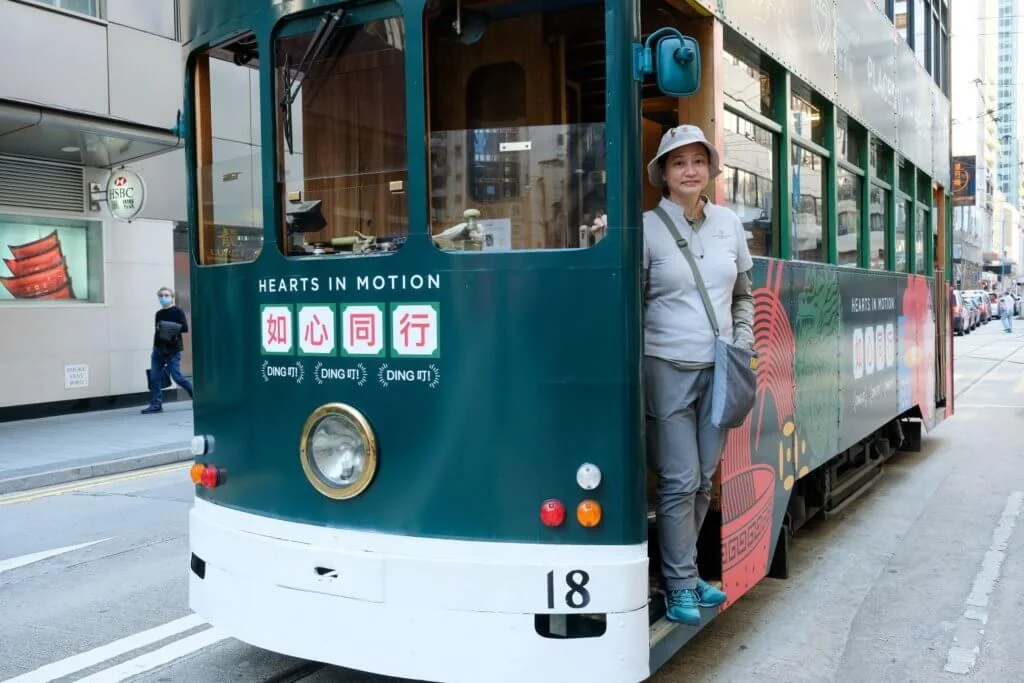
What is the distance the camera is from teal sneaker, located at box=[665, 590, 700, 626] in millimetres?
3547

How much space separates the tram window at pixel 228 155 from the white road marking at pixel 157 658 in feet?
5.72

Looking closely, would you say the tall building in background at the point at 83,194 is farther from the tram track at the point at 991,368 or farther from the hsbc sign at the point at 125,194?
the tram track at the point at 991,368

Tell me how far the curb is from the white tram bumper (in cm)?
629

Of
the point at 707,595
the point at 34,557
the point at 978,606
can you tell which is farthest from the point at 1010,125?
the point at 707,595

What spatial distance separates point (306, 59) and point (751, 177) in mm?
1981

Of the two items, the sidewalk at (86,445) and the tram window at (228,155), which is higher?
the tram window at (228,155)

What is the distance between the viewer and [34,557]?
6.44m

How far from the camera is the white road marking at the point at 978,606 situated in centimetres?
434

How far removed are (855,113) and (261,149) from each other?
382 cm

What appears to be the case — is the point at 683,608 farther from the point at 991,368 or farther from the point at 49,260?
the point at 991,368

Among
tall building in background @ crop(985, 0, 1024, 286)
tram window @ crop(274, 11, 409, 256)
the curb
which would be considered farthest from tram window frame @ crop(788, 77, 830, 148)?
tall building in background @ crop(985, 0, 1024, 286)

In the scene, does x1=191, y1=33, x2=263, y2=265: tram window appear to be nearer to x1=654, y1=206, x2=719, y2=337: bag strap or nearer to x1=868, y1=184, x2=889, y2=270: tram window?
x1=654, y1=206, x2=719, y2=337: bag strap

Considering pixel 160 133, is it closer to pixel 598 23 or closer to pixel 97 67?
pixel 97 67

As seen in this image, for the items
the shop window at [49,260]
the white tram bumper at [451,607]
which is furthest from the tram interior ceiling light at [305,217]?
the shop window at [49,260]
